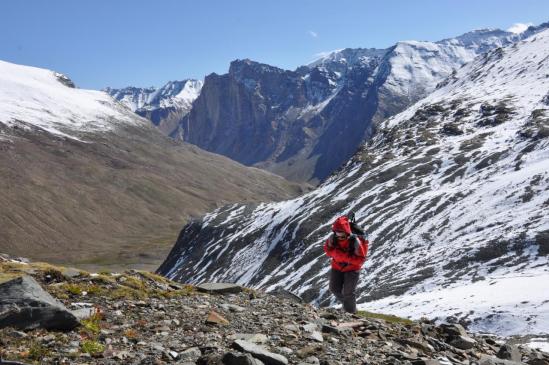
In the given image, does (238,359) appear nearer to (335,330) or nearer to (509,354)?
(335,330)

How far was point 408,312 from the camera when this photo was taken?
178 feet

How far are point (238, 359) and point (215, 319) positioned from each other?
3.94 m

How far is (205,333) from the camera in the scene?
510 inches

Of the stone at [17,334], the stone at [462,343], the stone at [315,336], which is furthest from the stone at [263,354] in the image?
the stone at [462,343]

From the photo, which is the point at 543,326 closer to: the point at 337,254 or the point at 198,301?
the point at 337,254

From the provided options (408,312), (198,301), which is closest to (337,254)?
(198,301)

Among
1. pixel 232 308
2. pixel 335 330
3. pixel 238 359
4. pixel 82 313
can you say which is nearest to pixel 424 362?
pixel 335 330

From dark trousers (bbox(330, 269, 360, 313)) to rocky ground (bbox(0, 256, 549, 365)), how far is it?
1370 millimetres

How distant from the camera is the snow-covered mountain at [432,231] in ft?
193

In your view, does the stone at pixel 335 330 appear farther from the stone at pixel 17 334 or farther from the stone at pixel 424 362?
the stone at pixel 17 334

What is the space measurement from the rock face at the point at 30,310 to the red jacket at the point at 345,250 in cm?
996

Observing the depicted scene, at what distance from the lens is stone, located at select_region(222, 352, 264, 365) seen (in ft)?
33.2

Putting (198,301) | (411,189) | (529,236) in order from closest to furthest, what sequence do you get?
(198,301), (529,236), (411,189)

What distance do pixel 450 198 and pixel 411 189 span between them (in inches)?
788
